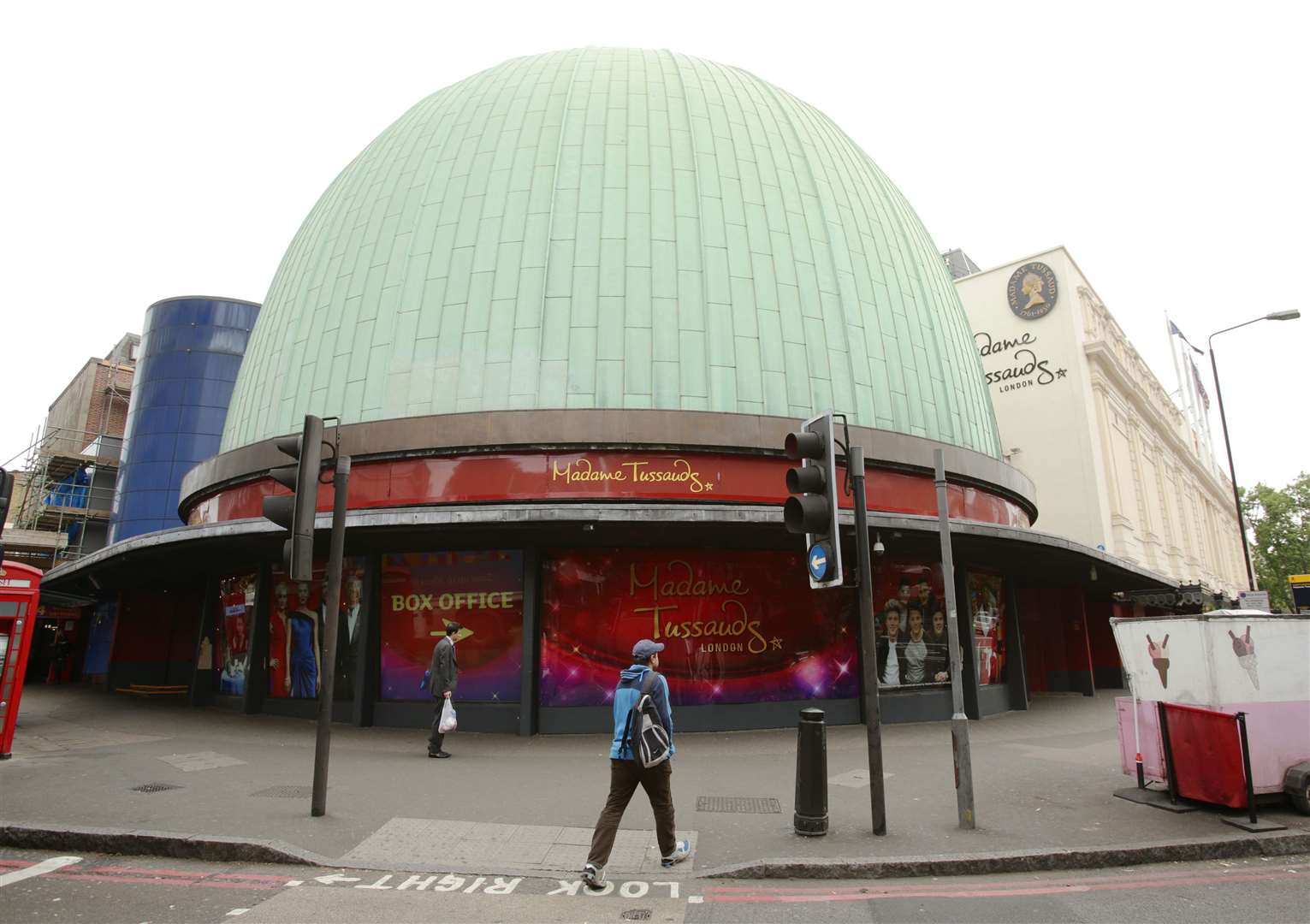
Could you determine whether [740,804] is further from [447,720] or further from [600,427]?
[600,427]

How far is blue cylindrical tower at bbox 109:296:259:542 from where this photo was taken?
48.1 meters

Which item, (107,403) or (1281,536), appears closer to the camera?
(107,403)

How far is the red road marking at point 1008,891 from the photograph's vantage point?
5770 mm

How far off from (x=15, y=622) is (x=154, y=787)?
4.75 meters

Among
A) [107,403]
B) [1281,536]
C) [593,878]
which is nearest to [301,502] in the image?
[593,878]

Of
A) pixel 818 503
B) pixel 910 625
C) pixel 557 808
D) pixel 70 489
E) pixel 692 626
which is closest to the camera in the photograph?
pixel 818 503

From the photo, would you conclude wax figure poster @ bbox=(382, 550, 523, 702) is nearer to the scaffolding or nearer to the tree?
the scaffolding

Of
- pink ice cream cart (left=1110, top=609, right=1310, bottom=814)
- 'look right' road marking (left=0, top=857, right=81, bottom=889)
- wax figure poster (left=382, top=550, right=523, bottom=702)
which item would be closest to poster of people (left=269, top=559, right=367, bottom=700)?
wax figure poster (left=382, top=550, right=523, bottom=702)

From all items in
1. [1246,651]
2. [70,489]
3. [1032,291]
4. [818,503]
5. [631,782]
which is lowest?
[631,782]

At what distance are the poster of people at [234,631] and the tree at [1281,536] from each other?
73656mm

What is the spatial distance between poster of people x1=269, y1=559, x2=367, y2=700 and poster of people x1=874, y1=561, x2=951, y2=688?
386 inches

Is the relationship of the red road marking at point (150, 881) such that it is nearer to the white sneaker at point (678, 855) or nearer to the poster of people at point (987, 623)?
the white sneaker at point (678, 855)

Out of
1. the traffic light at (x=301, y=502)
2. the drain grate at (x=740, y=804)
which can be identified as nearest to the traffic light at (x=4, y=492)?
the traffic light at (x=301, y=502)

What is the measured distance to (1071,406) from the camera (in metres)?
36.0
